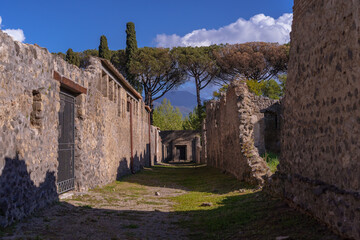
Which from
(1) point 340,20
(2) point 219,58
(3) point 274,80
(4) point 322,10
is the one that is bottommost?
(1) point 340,20

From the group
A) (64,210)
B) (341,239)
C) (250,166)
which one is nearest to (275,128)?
(250,166)

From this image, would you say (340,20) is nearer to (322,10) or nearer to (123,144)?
(322,10)

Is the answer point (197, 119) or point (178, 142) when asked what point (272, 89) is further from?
point (178, 142)

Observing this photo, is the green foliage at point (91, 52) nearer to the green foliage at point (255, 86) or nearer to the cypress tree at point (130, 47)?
the cypress tree at point (130, 47)

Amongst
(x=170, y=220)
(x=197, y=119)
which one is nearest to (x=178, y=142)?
(x=197, y=119)

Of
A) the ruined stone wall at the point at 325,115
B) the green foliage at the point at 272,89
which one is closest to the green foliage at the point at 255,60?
the green foliage at the point at 272,89

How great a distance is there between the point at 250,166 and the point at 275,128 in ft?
35.3

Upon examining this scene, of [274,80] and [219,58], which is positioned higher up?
[219,58]

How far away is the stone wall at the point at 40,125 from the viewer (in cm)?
540

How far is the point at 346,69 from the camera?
4.33m

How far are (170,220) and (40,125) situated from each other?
2.93 m

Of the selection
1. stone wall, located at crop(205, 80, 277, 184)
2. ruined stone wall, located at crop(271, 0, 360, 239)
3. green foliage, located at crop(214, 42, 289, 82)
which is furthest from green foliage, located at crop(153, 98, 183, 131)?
ruined stone wall, located at crop(271, 0, 360, 239)

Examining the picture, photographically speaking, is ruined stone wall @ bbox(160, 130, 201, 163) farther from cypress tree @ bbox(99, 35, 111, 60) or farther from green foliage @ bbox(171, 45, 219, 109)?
cypress tree @ bbox(99, 35, 111, 60)

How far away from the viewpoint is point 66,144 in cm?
867
